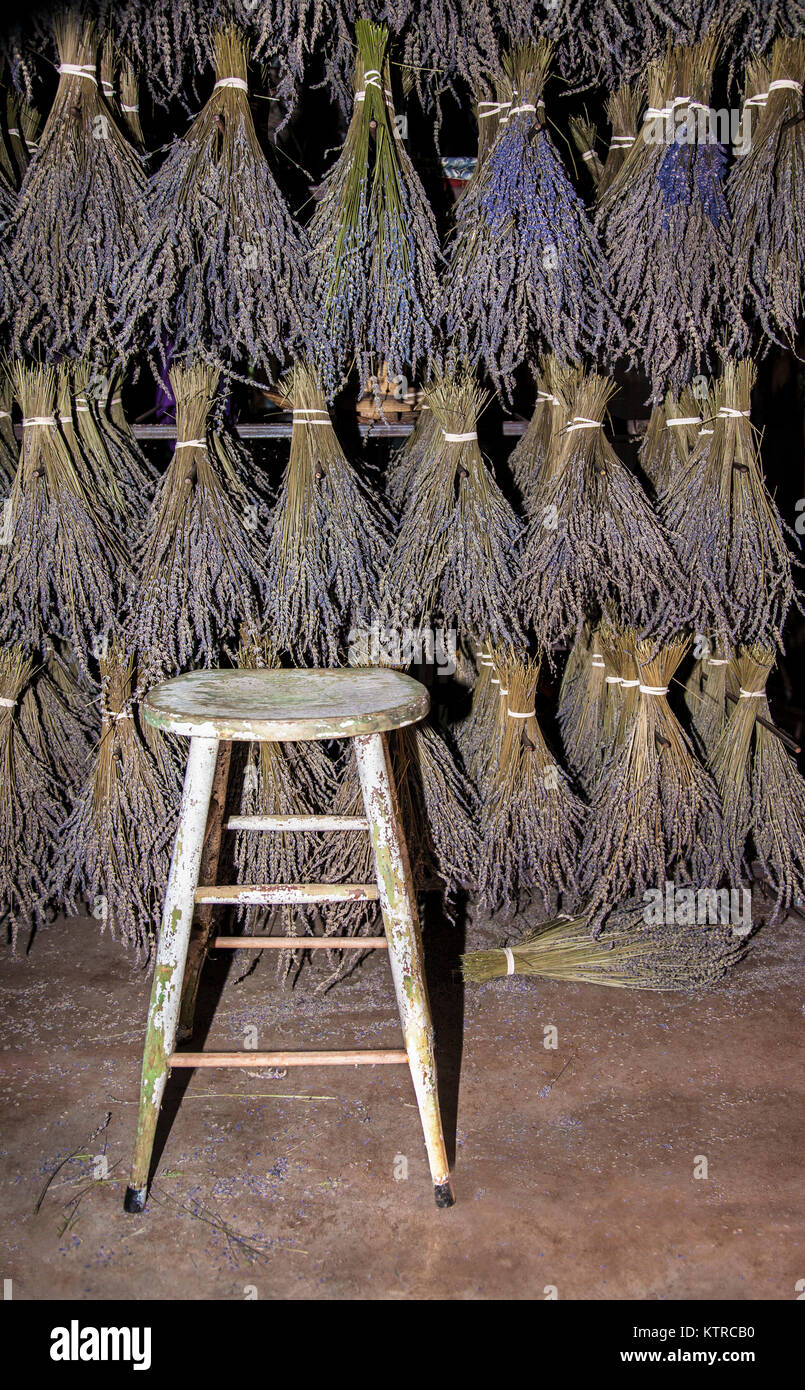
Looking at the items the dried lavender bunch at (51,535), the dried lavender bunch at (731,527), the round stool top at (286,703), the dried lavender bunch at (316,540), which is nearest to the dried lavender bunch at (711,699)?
the dried lavender bunch at (731,527)

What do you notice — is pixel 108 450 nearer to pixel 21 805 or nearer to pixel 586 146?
pixel 21 805

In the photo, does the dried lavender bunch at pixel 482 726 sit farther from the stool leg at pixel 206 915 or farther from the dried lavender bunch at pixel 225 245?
the dried lavender bunch at pixel 225 245

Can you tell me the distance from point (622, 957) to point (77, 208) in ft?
5.96

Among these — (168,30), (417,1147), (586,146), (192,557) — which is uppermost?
(168,30)

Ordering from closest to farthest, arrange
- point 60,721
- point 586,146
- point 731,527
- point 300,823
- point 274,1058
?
point 274,1058, point 300,823, point 731,527, point 586,146, point 60,721

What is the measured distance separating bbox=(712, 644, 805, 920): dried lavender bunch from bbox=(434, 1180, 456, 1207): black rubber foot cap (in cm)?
111

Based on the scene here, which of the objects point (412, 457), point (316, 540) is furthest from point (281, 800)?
point (412, 457)

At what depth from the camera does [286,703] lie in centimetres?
148

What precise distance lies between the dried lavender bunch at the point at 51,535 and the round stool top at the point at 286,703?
0.38 m

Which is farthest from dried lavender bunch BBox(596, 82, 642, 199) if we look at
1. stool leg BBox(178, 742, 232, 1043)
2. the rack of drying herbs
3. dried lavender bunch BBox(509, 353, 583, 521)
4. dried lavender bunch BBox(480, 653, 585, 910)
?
stool leg BBox(178, 742, 232, 1043)

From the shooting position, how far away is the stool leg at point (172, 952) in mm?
1453

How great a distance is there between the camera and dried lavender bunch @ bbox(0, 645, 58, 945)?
219 cm

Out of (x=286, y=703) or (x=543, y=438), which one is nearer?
(x=286, y=703)

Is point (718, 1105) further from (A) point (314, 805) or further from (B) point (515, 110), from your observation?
(B) point (515, 110)
